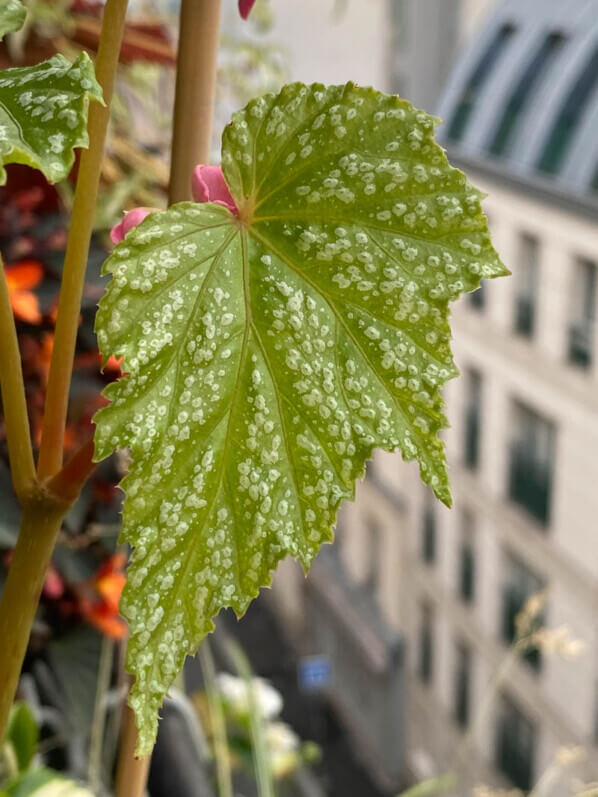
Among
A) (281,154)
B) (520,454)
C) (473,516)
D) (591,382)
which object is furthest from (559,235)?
(281,154)

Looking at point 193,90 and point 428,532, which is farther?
point 428,532

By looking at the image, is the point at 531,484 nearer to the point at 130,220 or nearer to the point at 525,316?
the point at 525,316

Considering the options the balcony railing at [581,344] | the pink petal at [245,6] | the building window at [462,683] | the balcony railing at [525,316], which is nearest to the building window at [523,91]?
the balcony railing at [525,316]

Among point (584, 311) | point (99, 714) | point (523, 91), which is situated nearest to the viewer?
point (99, 714)

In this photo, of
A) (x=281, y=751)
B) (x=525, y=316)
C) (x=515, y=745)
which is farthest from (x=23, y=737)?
(x=515, y=745)

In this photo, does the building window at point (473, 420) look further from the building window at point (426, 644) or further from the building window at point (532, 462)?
the building window at point (426, 644)

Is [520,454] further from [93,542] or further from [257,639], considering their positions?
[93,542]
